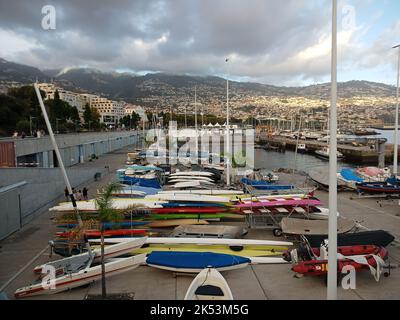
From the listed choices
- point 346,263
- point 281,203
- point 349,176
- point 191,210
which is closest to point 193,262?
point 346,263

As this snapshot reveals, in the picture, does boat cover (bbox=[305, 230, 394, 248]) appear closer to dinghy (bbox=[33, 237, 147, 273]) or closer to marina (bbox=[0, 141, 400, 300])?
marina (bbox=[0, 141, 400, 300])

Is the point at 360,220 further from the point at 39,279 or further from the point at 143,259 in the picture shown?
the point at 39,279

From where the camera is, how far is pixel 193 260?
9641mm

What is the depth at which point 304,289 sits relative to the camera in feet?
29.0

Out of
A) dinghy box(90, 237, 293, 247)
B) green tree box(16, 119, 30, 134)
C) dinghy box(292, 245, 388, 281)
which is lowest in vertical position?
dinghy box(90, 237, 293, 247)

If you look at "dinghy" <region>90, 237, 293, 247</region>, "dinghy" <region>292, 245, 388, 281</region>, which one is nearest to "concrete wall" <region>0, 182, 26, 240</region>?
"dinghy" <region>90, 237, 293, 247</region>

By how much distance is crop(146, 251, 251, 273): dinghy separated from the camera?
9.42m

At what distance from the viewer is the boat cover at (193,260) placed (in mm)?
9445

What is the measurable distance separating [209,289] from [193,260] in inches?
91.6

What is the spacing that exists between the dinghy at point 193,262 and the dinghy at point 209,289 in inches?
71.9

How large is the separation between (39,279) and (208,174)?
17.6 metres

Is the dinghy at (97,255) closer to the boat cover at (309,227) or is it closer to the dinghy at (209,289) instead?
the dinghy at (209,289)

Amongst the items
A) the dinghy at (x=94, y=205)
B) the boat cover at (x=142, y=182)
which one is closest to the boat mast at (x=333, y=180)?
the dinghy at (x=94, y=205)

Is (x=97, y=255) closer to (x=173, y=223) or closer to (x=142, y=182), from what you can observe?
(x=173, y=223)
